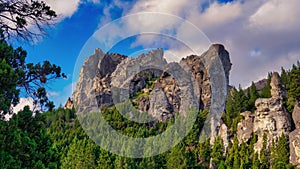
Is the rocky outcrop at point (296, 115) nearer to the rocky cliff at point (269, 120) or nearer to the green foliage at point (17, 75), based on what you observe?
the rocky cliff at point (269, 120)

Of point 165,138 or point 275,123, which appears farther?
point 165,138

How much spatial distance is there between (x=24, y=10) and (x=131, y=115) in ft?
256

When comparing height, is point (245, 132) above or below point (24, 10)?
above

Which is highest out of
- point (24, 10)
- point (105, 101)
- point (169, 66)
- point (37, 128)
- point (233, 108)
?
point (169, 66)

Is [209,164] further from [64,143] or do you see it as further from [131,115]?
[131,115]

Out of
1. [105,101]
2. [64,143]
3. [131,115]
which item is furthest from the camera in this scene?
[105,101]

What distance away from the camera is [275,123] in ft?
167

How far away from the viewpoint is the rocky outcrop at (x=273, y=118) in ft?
164

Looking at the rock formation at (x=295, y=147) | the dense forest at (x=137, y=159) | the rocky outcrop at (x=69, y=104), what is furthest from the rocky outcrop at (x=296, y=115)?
the rocky outcrop at (x=69, y=104)

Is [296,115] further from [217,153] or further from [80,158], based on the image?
[80,158]

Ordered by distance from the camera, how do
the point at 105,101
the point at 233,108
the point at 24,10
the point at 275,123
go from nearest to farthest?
the point at 24,10 < the point at 275,123 < the point at 233,108 < the point at 105,101

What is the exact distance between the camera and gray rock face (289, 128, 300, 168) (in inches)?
1665

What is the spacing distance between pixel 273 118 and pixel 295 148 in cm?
850

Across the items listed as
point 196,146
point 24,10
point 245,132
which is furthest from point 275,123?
point 24,10
